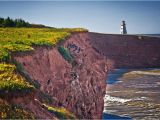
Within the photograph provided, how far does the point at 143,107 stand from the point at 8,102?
2276 centimetres

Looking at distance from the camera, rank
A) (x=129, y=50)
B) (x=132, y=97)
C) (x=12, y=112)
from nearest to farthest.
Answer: (x=12, y=112), (x=132, y=97), (x=129, y=50)

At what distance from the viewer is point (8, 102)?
992 cm

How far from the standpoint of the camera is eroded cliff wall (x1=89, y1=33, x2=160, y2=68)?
190ft

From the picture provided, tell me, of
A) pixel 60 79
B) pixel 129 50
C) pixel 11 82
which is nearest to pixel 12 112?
pixel 11 82

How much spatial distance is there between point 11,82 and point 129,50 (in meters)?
48.2

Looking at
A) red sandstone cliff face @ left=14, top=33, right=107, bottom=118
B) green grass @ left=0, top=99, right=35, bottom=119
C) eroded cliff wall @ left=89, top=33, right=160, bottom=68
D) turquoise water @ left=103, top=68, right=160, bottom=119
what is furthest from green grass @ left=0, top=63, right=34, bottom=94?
eroded cliff wall @ left=89, top=33, right=160, bottom=68

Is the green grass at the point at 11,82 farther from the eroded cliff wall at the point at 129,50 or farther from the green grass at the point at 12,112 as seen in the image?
the eroded cliff wall at the point at 129,50

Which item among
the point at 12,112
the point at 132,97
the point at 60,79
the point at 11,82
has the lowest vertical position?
the point at 132,97

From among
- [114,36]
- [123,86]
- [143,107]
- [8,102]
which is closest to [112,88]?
[123,86]

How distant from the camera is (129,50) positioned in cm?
5850

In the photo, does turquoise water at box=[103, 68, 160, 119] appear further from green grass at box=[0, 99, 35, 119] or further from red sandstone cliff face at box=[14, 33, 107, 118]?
green grass at box=[0, 99, 35, 119]

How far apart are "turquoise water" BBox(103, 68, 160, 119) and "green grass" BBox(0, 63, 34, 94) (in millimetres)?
16443

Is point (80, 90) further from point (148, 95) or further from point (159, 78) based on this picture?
point (159, 78)

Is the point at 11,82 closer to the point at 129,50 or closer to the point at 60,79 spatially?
the point at 60,79
